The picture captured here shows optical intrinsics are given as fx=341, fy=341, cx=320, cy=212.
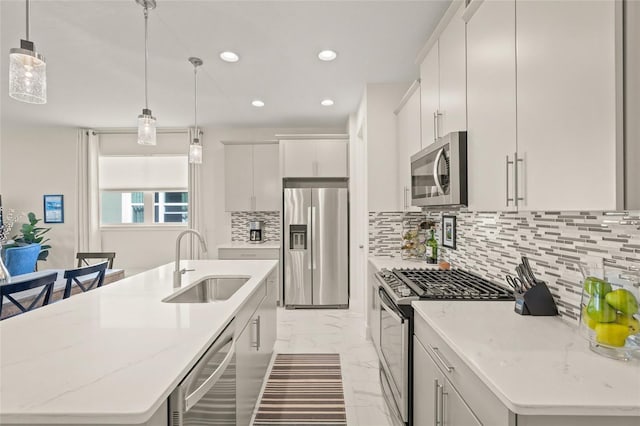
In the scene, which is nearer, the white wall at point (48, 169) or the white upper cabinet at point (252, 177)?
the white upper cabinet at point (252, 177)

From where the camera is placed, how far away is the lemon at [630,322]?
998 mm

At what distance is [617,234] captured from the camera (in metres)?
1.22

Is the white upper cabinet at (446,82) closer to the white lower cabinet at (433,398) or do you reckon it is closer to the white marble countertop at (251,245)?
the white lower cabinet at (433,398)

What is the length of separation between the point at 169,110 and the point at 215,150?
108 cm

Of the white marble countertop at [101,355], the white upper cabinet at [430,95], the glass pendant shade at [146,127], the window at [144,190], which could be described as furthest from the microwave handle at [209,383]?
the window at [144,190]

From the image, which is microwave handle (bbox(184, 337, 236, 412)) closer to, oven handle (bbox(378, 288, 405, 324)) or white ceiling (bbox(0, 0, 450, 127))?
oven handle (bbox(378, 288, 405, 324))

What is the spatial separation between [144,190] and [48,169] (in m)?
1.54

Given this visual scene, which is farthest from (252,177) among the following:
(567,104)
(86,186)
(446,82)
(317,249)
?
(567,104)

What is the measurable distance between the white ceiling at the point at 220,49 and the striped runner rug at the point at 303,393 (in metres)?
2.68

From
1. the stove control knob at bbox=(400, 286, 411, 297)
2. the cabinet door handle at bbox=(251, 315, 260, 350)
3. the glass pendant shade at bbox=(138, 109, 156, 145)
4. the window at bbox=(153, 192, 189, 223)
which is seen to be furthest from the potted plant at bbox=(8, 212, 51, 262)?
the stove control knob at bbox=(400, 286, 411, 297)

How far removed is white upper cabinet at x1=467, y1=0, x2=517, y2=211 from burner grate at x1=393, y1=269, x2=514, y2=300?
0.45 metres

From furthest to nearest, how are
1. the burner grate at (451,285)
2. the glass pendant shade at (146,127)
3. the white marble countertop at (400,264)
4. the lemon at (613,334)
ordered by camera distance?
the white marble countertop at (400,264)
the glass pendant shade at (146,127)
the burner grate at (451,285)
the lemon at (613,334)

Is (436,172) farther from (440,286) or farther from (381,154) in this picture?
(381,154)

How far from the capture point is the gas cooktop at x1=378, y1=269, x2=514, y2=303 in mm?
1750
